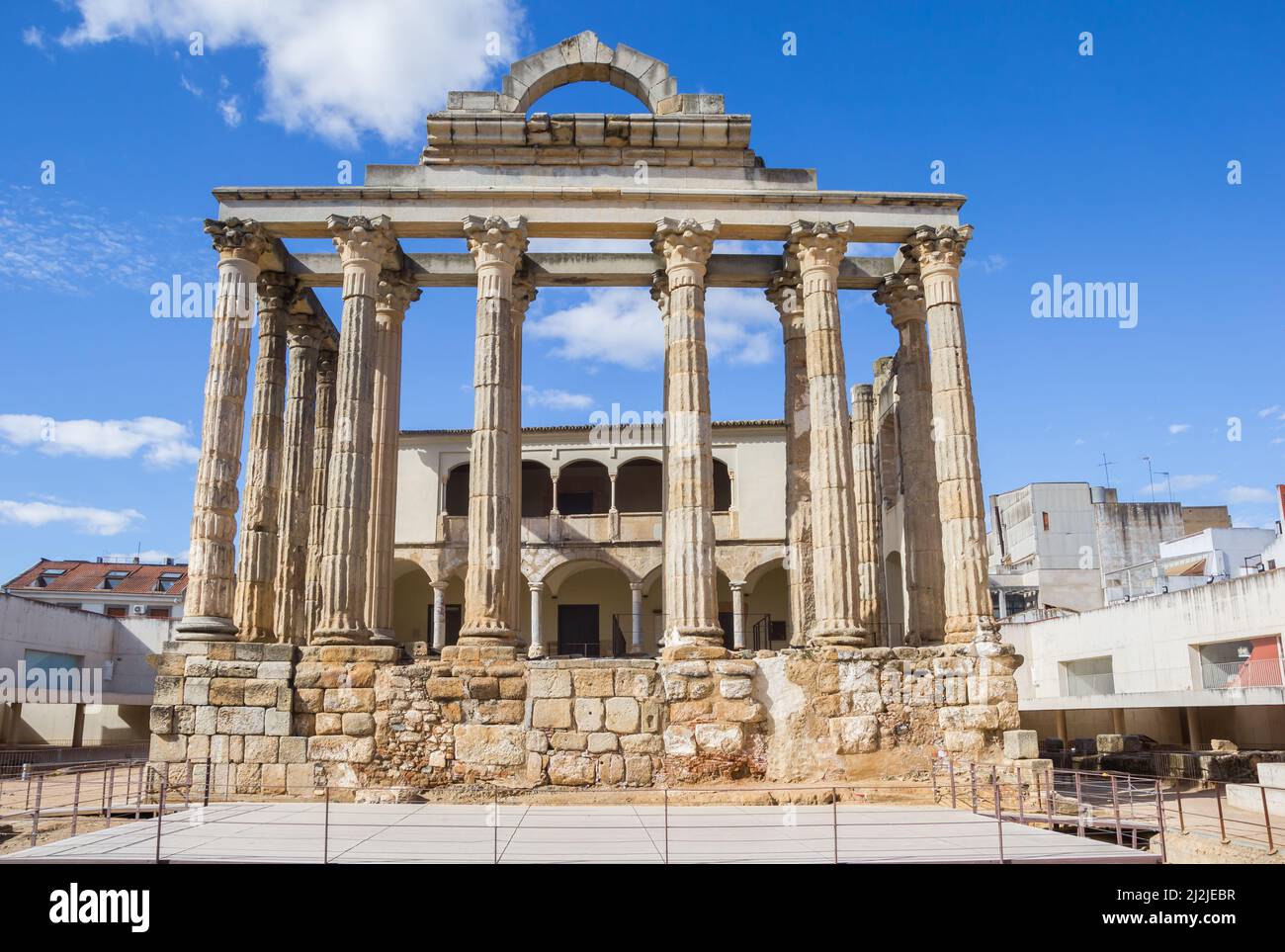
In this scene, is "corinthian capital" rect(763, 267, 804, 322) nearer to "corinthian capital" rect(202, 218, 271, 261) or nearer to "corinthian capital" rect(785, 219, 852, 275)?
"corinthian capital" rect(785, 219, 852, 275)

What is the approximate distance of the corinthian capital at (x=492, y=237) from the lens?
18656mm

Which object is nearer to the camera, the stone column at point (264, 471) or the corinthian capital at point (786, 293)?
the stone column at point (264, 471)

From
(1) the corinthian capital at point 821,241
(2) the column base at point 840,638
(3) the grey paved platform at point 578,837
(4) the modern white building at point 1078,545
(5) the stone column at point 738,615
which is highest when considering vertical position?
(1) the corinthian capital at point 821,241

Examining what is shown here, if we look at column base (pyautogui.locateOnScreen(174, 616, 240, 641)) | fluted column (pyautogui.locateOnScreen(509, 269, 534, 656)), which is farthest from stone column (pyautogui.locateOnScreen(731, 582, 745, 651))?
column base (pyautogui.locateOnScreen(174, 616, 240, 641))

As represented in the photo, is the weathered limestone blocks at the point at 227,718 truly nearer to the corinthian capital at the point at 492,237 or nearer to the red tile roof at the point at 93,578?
the corinthian capital at the point at 492,237

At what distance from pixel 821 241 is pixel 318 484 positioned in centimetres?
1122

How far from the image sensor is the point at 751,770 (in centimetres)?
1645

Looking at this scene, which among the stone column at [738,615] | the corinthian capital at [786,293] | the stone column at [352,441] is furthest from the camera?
the stone column at [738,615]

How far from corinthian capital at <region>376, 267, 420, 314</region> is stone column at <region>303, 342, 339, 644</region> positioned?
6.93 feet

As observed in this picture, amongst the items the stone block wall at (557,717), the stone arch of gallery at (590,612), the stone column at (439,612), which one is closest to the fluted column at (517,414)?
the stone block wall at (557,717)

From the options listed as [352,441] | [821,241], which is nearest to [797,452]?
[821,241]

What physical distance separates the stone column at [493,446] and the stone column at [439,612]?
1341 cm

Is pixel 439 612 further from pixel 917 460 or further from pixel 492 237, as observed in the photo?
pixel 917 460
